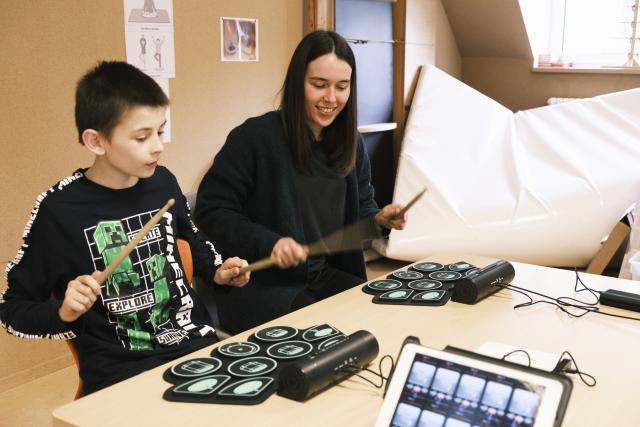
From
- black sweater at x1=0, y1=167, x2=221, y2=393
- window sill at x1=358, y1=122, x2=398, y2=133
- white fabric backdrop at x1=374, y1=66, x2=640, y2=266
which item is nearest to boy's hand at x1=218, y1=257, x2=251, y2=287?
black sweater at x1=0, y1=167, x2=221, y2=393

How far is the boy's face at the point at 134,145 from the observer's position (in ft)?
5.70

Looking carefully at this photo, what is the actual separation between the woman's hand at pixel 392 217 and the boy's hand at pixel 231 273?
0.60 m

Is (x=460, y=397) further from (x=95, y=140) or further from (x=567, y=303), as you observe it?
(x=95, y=140)

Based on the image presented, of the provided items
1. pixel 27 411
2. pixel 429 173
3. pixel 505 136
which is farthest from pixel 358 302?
pixel 505 136

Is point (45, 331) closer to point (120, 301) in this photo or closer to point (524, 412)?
point (120, 301)

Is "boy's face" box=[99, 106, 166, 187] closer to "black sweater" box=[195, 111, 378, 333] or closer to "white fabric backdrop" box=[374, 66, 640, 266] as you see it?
"black sweater" box=[195, 111, 378, 333]

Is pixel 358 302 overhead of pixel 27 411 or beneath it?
overhead

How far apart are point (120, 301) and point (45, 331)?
201mm

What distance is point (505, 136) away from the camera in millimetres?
4066

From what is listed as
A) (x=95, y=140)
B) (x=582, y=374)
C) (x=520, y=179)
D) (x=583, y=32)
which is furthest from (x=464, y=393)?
(x=583, y=32)

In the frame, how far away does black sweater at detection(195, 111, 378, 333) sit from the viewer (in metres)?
2.22

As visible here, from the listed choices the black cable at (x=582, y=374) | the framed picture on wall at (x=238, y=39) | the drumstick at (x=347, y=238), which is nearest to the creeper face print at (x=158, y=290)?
the drumstick at (x=347, y=238)

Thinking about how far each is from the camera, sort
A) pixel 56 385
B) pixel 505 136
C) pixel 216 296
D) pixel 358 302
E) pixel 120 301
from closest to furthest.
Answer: pixel 120 301
pixel 358 302
pixel 216 296
pixel 56 385
pixel 505 136

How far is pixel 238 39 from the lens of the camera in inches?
139
